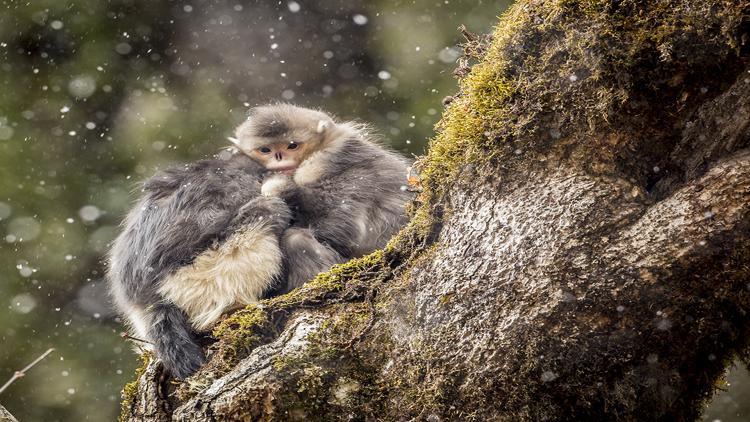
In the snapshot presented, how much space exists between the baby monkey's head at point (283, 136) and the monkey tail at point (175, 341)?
124 centimetres

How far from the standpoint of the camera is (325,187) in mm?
3922

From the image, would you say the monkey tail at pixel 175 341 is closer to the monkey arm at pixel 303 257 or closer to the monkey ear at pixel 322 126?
the monkey arm at pixel 303 257

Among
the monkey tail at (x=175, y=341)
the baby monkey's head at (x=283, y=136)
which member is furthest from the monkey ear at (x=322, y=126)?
the monkey tail at (x=175, y=341)

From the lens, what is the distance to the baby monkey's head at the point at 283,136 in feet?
14.7

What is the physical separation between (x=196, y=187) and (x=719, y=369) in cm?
241

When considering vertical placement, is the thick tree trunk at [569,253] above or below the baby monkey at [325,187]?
below

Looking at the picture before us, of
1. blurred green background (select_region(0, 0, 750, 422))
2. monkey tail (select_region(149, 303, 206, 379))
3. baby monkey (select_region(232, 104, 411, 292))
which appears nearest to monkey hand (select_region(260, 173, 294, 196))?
baby monkey (select_region(232, 104, 411, 292))

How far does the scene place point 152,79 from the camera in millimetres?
5867

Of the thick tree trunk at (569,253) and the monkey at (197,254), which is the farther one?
the monkey at (197,254)

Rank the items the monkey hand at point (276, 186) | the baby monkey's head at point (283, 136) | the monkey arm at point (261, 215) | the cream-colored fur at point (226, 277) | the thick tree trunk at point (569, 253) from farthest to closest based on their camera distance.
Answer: the baby monkey's head at point (283, 136) < the monkey hand at point (276, 186) < the monkey arm at point (261, 215) < the cream-colored fur at point (226, 277) < the thick tree trunk at point (569, 253)

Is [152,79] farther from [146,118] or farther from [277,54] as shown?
[277,54]

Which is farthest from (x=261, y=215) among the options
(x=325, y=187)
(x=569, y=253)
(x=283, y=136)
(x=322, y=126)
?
(x=569, y=253)

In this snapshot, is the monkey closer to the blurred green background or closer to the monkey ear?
the monkey ear

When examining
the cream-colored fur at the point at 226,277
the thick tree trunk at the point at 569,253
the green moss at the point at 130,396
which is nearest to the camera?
the thick tree trunk at the point at 569,253
